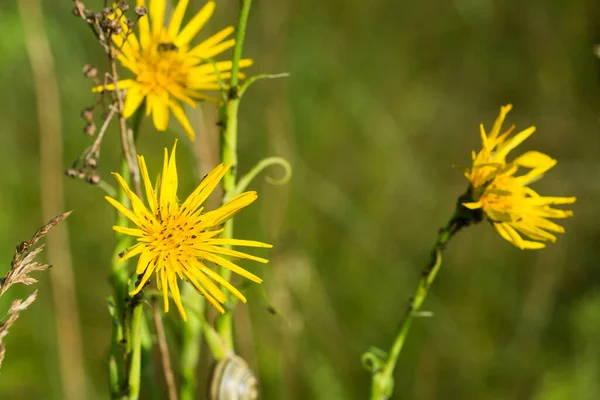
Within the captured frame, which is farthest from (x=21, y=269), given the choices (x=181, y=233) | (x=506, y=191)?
(x=506, y=191)

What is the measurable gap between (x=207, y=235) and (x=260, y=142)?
8.96 ft

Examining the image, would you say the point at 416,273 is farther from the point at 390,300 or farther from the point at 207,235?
the point at 207,235

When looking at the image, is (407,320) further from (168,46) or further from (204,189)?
(168,46)

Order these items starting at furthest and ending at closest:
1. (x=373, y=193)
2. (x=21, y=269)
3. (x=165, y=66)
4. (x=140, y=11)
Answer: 1. (x=373, y=193)
2. (x=165, y=66)
3. (x=140, y=11)
4. (x=21, y=269)

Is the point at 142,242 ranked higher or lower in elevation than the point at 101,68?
lower

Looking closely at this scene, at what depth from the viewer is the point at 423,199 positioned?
15.2 ft

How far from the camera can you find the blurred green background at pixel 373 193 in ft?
11.5

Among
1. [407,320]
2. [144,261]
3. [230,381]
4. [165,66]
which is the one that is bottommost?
[230,381]

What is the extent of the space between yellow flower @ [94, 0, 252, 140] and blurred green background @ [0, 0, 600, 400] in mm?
1040

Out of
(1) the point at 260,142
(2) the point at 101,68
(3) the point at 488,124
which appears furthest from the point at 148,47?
(3) the point at 488,124

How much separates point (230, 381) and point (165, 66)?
29.8 inches

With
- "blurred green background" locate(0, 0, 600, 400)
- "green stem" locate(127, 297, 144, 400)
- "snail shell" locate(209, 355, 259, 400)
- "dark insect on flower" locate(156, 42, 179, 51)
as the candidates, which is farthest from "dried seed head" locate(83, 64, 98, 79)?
"blurred green background" locate(0, 0, 600, 400)

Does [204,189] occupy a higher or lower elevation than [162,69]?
lower

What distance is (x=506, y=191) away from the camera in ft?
5.05
